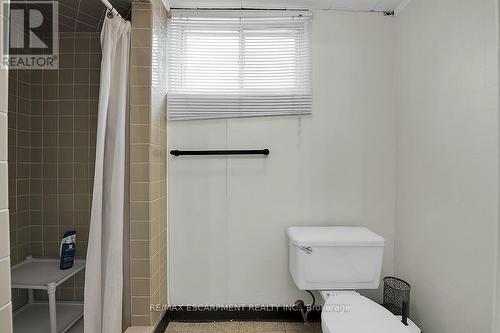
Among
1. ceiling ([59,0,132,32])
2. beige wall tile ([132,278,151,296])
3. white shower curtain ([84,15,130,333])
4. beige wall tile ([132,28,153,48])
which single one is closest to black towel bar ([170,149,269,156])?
white shower curtain ([84,15,130,333])

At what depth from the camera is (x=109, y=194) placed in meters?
1.48

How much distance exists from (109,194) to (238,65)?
3.63ft

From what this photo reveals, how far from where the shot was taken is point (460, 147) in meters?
1.28

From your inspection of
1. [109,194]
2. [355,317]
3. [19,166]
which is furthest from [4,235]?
[19,166]

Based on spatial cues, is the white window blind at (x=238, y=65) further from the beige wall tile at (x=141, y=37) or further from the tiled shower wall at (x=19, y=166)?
the tiled shower wall at (x=19, y=166)

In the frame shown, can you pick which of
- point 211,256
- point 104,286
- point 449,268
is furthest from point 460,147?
point 104,286

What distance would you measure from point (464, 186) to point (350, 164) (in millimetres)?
662

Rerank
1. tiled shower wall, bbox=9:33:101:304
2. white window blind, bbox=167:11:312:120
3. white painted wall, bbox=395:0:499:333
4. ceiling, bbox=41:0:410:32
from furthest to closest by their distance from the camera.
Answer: tiled shower wall, bbox=9:33:101:304
white window blind, bbox=167:11:312:120
ceiling, bbox=41:0:410:32
white painted wall, bbox=395:0:499:333

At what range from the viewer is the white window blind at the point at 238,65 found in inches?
71.4

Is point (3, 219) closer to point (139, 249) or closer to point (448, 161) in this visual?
point (139, 249)

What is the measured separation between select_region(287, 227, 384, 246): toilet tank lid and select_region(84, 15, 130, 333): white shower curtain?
0.99 metres

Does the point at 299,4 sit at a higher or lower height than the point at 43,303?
higher

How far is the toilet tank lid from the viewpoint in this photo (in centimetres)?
155

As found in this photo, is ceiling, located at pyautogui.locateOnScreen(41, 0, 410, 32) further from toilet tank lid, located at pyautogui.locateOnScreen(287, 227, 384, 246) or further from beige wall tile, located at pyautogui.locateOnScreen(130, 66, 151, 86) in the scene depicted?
toilet tank lid, located at pyautogui.locateOnScreen(287, 227, 384, 246)
